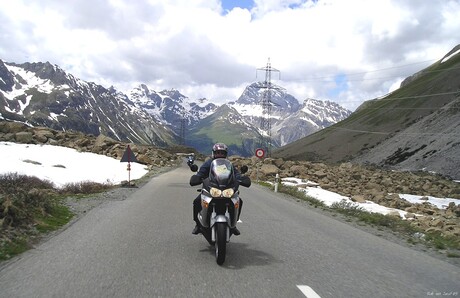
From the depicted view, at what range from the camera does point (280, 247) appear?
915 centimetres

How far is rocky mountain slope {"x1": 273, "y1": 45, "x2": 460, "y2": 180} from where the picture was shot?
62328 mm

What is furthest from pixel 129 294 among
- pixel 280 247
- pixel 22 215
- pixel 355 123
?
pixel 355 123

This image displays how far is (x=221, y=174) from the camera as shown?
8.03 meters

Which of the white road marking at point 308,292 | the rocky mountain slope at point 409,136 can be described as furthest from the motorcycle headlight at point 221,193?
the rocky mountain slope at point 409,136

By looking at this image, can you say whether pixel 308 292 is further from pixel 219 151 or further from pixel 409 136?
pixel 409 136

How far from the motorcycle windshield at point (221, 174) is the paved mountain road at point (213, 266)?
4.79ft

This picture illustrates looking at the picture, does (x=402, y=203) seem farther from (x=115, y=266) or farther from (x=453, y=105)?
(x=453, y=105)

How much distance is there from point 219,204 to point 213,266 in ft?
3.85

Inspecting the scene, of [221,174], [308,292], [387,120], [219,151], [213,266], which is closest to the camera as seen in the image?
[308,292]

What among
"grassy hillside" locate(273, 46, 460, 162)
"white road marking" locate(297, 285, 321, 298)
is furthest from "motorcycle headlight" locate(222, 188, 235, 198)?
"grassy hillside" locate(273, 46, 460, 162)

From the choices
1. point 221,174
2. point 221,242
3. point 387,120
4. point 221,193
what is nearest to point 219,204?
point 221,193

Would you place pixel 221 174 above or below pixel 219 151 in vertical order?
below

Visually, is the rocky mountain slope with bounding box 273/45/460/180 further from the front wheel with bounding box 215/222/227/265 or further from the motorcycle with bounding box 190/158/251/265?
the front wheel with bounding box 215/222/227/265

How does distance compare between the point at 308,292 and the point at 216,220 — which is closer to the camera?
the point at 308,292
